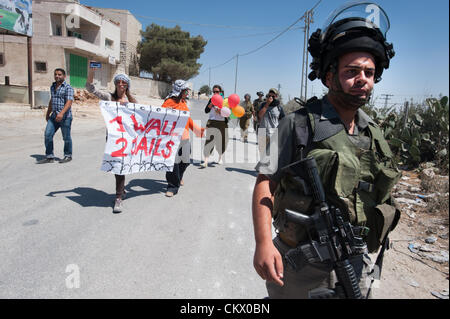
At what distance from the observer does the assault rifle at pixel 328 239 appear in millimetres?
1357

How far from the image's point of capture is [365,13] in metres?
1.56

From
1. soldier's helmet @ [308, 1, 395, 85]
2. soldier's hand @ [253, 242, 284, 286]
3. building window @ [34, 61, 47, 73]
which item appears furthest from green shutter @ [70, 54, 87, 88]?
soldier's hand @ [253, 242, 284, 286]

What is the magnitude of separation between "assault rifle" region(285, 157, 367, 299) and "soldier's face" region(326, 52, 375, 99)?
0.44 meters

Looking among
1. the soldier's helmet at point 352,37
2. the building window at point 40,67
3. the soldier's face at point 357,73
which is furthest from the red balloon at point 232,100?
the building window at point 40,67

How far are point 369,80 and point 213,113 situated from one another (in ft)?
19.2

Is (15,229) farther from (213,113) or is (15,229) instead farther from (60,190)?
(213,113)

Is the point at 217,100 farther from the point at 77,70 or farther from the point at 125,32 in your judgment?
the point at 125,32

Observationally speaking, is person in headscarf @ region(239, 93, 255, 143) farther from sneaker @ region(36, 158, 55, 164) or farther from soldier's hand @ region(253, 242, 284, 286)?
soldier's hand @ region(253, 242, 284, 286)

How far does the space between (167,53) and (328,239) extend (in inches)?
1826

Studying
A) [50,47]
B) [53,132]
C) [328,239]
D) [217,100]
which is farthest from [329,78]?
[50,47]

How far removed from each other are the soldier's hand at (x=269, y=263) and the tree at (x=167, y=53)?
43505mm

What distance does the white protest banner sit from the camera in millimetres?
4094

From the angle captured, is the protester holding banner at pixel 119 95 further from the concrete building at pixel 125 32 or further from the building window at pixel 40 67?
the concrete building at pixel 125 32
